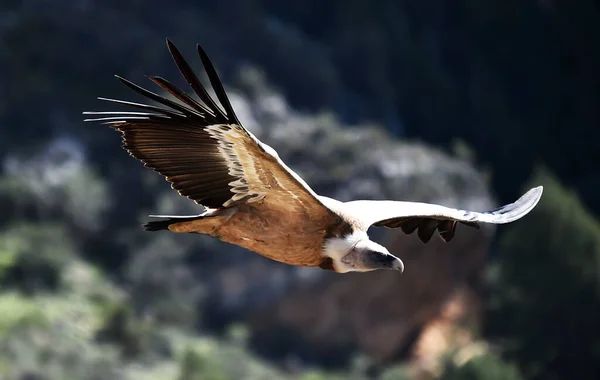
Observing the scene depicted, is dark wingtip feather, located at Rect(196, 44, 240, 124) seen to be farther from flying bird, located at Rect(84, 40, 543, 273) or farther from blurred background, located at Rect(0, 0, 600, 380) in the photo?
blurred background, located at Rect(0, 0, 600, 380)

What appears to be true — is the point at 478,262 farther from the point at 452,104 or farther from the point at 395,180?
the point at 452,104

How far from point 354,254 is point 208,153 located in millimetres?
787

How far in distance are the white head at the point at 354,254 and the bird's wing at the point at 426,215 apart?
24 centimetres

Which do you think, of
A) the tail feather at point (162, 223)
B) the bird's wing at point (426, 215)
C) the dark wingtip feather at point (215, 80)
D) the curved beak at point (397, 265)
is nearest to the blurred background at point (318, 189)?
the bird's wing at point (426, 215)

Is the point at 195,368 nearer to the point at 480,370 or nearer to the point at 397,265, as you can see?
the point at 480,370

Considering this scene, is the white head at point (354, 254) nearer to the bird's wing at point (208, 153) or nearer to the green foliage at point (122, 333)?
the bird's wing at point (208, 153)

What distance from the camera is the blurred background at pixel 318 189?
1064 inches

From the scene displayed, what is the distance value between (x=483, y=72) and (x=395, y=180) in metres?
13.0

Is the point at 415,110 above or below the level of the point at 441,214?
above

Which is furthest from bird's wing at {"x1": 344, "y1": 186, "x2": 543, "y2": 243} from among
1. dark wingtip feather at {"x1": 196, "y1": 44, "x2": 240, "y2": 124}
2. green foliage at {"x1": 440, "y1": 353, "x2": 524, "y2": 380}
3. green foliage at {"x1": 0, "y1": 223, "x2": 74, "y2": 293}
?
green foliage at {"x1": 0, "y1": 223, "x2": 74, "y2": 293}

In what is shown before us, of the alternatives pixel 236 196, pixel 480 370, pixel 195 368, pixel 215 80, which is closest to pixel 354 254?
pixel 236 196

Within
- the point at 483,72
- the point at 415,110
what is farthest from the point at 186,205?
the point at 483,72

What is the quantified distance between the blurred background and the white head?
63.3 feet

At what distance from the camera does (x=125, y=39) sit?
34.1 metres
